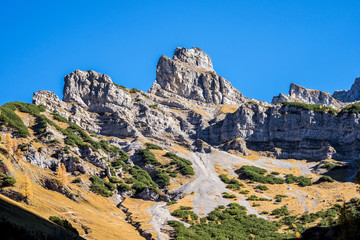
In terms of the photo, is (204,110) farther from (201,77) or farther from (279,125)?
(279,125)

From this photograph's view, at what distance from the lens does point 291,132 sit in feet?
396

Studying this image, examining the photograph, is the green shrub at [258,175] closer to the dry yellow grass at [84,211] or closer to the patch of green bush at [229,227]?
the patch of green bush at [229,227]

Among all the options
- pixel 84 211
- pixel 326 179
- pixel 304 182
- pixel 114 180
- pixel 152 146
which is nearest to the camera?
pixel 84 211

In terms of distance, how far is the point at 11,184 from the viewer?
125ft

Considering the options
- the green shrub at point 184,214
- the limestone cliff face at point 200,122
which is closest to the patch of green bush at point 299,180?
the limestone cliff face at point 200,122

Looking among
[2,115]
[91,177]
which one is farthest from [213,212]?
[2,115]

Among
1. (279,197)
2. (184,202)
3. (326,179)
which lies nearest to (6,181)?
(184,202)

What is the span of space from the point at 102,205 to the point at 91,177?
11.7 m

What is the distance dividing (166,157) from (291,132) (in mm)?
53920

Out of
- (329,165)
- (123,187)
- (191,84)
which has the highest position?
(191,84)

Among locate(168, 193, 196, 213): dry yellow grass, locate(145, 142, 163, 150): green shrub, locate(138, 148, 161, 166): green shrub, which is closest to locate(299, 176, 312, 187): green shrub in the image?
locate(168, 193, 196, 213): dry yellow grass

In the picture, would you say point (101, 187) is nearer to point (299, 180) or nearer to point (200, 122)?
point (299, 180)

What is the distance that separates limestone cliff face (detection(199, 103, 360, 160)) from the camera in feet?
364

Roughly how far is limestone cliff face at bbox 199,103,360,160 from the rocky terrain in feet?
1.41
